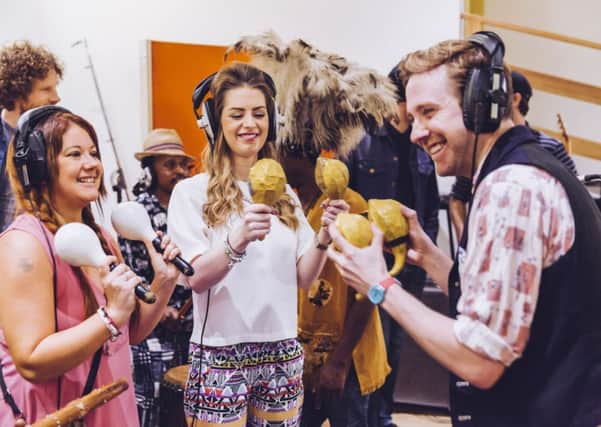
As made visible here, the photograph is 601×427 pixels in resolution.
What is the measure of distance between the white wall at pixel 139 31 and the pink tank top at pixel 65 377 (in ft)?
10.1

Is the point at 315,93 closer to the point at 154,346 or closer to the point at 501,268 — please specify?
the point at 501,268

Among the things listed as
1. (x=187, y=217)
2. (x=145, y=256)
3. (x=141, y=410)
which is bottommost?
(x=141, y=410)

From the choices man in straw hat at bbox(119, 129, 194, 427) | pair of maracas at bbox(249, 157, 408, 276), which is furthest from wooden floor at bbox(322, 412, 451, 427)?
pair of maracas at bbox(249, 157, 408, 276)

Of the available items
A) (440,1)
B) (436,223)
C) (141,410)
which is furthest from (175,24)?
(141,410)

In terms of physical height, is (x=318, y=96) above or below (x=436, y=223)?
above

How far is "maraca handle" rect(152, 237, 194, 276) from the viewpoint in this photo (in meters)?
1.69

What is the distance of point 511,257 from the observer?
1220 mm

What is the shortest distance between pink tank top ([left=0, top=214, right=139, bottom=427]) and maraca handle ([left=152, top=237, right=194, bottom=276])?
19 cm

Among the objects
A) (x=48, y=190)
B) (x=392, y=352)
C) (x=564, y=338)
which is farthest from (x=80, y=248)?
(x=392, y=352)

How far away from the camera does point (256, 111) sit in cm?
206

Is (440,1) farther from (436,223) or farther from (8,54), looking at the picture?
(8,54)

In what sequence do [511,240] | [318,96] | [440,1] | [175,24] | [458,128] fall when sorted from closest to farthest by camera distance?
1. [511,240]
2. [458,128]
3. [318,96]
4. [440,1]
5. [175,24]

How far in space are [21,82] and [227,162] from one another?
1.42 metres

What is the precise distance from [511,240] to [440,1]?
10.7 ft
